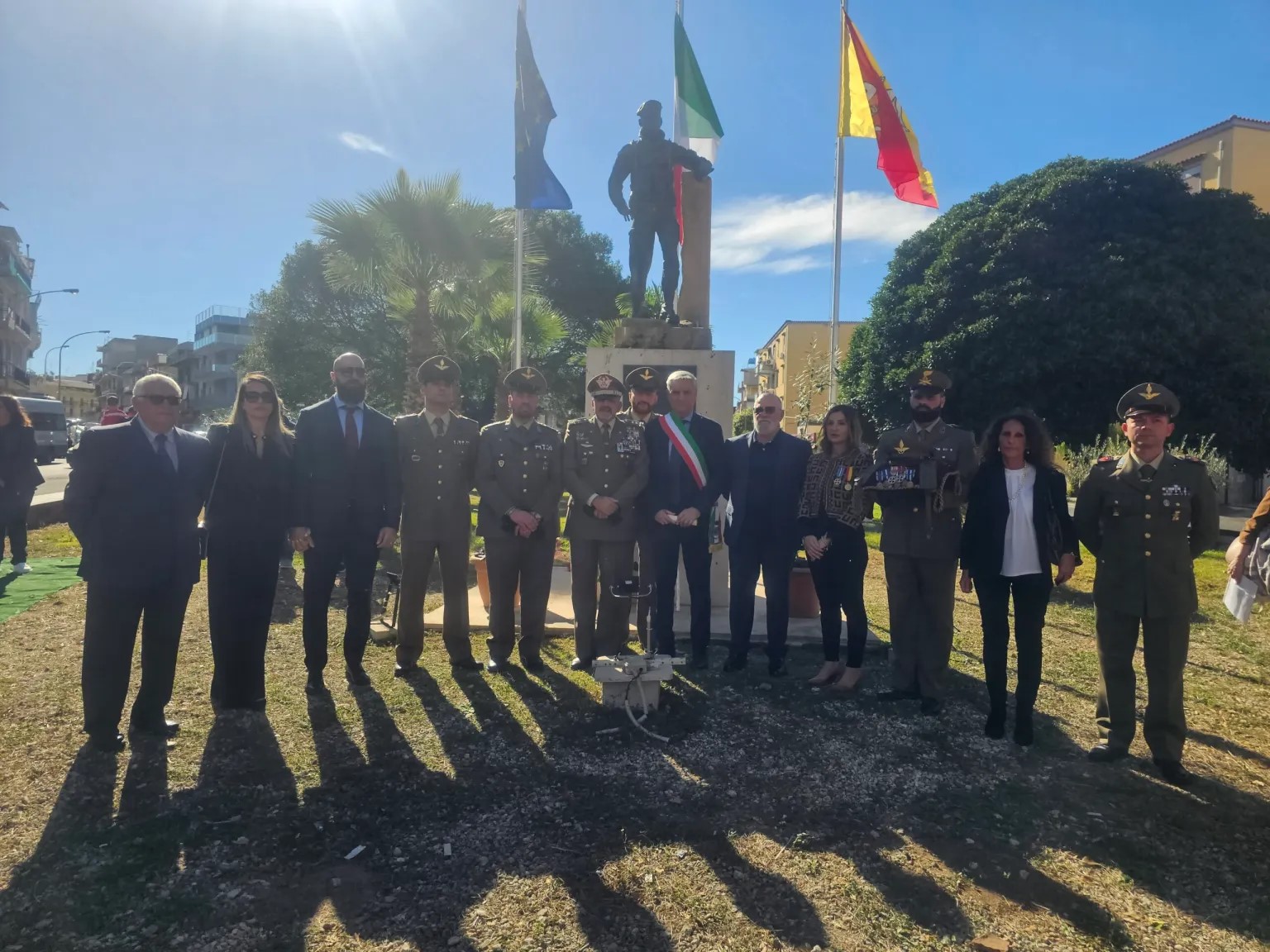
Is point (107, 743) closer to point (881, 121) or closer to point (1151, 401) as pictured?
point (1151, 401)

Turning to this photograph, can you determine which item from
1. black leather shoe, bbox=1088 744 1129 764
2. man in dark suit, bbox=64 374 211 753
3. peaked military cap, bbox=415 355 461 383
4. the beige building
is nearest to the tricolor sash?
peaked military cap, bbox=415 355 461 383

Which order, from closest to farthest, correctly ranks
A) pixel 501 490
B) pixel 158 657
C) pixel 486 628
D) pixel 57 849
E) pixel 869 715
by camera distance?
1. pixel 57 849
2. pixel 158 657
3. pixel 869 715
4. pixel 501 490
5. pixel 486 628

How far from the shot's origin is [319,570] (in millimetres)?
4832

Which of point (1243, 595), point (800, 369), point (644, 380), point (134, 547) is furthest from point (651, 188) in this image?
point (800, 369)

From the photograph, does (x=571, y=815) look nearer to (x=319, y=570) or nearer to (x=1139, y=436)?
(x=319, y=570)

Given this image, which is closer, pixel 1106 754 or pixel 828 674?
pixel 1106 754

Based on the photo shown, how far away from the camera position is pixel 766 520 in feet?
17.4

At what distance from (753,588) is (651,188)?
386cm

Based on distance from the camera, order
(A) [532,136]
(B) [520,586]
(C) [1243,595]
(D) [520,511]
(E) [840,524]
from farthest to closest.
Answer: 1. (A) [532,136]
2. (B) [520,586]
3. (D) [520,511]
4. (E) [840,524]
5. (C) [1243,595]

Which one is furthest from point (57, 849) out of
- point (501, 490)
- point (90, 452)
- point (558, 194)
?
point (558, 194)

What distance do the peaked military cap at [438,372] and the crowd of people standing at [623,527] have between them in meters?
0.02

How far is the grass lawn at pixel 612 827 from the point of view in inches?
105

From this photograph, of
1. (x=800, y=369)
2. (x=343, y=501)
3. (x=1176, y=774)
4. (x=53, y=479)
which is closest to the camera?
(x=1176, y=774)

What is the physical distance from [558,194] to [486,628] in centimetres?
564
